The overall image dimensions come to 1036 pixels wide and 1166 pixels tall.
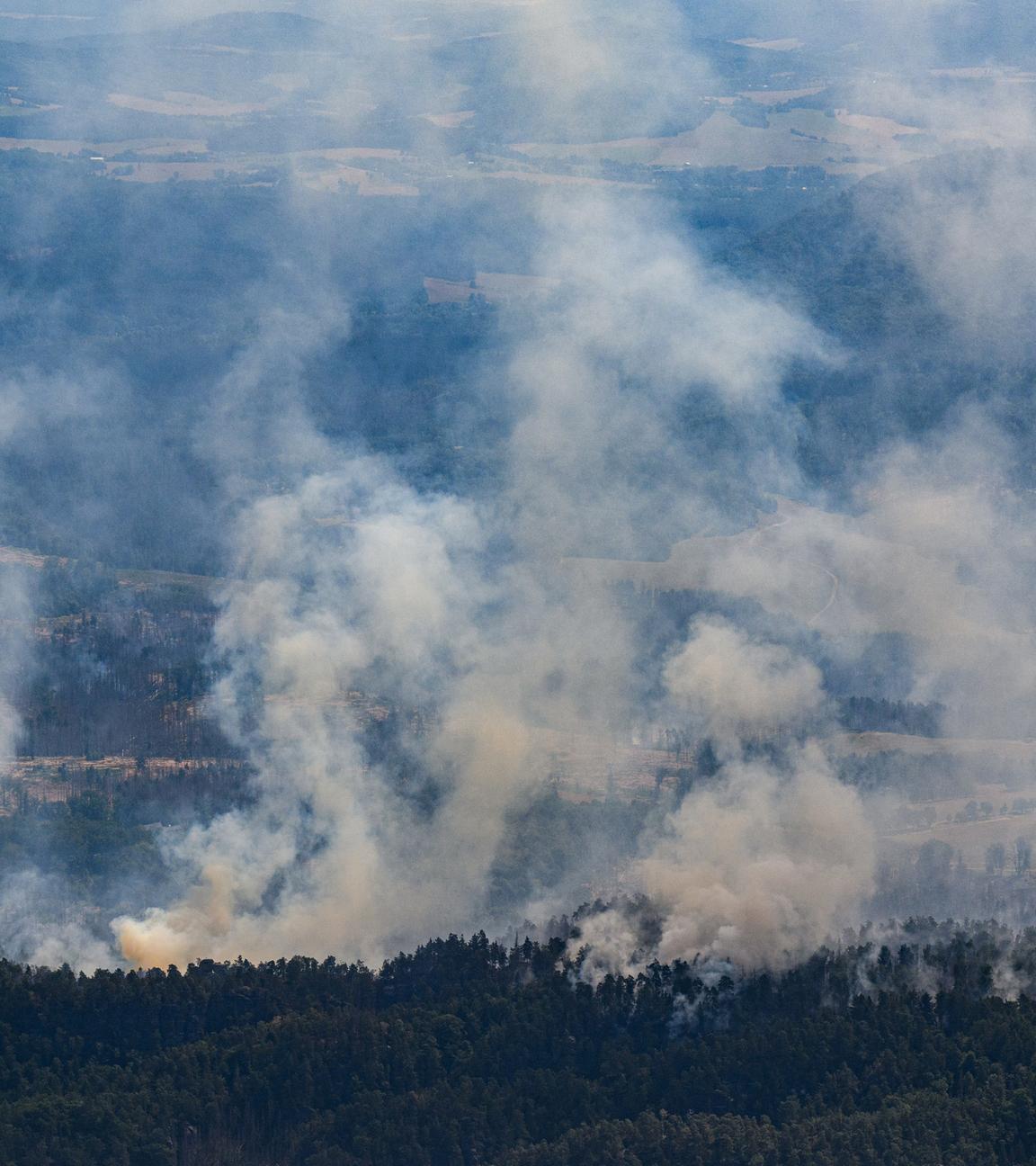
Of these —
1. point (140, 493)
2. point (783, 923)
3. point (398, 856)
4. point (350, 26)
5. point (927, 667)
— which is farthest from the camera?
point (350, 26)

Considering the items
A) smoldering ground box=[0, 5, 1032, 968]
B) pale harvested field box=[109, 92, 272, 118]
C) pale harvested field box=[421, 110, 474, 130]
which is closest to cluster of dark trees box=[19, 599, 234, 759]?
smoldering ground box=[0, 5, 1032, 968]

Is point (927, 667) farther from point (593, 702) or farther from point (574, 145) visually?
point (574, 145)

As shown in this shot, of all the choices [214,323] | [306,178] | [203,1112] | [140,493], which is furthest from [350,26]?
[203,1112]

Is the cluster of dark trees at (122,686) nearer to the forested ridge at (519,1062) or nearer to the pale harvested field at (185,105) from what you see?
the forested ridge at (519,1062)

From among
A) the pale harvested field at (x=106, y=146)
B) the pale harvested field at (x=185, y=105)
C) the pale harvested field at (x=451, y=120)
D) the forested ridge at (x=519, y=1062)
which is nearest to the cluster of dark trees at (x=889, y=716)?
the forested ridge at (x=519, y=1062)

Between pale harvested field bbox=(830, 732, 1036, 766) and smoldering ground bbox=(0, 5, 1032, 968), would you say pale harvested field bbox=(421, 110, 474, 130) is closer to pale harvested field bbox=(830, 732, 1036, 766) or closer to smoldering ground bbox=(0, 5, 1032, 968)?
smoldering ground bbox=(0, 5, 1032, 968)

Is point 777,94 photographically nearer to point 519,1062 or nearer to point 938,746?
point 938,746

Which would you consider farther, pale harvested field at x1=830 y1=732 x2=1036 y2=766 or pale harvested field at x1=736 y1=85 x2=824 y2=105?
pale harvested field at x1=736 y1=85 x2=824 y2=105
